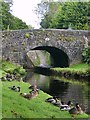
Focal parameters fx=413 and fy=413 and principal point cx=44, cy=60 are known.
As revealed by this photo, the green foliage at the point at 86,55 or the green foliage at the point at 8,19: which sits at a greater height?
the green foliage at the point at 8,19

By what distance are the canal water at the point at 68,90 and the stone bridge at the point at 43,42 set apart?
39.9 feet

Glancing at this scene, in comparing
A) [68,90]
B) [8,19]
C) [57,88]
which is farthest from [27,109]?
[8,19]

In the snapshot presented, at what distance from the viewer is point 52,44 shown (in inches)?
2259

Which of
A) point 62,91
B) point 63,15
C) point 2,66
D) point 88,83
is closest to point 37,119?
point 62,91

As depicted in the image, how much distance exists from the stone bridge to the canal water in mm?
12167

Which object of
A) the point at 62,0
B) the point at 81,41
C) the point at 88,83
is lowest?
the point at 88,83

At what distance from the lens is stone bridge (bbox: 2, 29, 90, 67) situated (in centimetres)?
5653

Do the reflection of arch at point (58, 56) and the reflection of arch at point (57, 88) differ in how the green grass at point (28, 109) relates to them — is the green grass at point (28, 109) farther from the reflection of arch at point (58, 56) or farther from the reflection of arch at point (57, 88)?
the reflection of arch at point (58, 56)

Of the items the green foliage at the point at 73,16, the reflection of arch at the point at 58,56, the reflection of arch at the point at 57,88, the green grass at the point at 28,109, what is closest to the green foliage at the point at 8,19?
the green foliage at the point at 73,16

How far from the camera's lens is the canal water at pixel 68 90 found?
30366mm

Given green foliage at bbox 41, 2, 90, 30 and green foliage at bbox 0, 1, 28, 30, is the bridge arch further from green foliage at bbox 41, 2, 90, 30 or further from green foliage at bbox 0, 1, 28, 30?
green foliage at bbox 0, 1, 28, 30

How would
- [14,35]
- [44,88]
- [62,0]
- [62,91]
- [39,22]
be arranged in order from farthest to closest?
[39,22] < [62,0] < [14,35] < [44,88] < [62,91]

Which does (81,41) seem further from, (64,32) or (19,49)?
(19,49)

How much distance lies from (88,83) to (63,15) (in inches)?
1418
